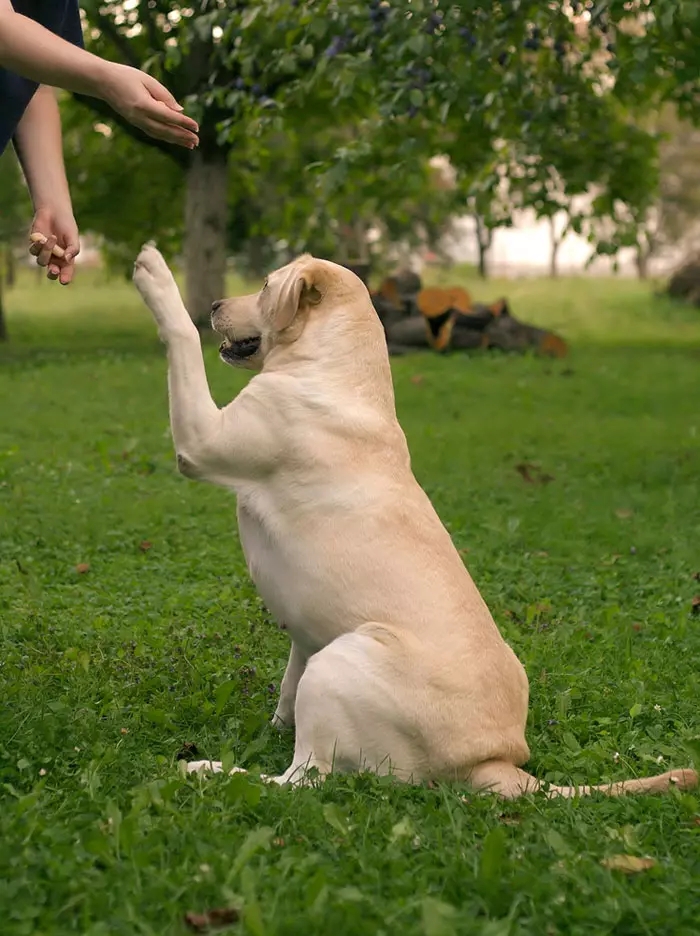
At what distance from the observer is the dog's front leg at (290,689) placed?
4.50 metres

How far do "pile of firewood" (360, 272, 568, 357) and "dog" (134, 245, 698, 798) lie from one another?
46.6ft

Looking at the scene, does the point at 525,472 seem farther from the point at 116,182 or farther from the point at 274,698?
the point at 116,182

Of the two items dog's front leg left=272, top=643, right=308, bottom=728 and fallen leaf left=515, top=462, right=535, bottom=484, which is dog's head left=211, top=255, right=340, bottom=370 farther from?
fallen leaf left=515, top=462, right=535, bottom=484

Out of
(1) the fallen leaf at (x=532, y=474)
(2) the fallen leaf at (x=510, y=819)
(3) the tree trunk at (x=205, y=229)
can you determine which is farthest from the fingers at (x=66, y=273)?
(3) the tree trunk at (x=205, y=229)

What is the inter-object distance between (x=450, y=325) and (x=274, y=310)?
584 inches

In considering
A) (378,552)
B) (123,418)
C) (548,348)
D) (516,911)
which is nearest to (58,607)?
(378,552)

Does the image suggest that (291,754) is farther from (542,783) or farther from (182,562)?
(182,562)

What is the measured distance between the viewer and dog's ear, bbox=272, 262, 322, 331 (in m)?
4.49

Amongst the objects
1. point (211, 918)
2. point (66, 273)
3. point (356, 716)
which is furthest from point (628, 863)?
point (66, 273)

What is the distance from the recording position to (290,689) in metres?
4.58

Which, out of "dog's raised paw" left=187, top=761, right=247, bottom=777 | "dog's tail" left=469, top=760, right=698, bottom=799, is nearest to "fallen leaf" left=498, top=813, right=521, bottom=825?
"dog's tail" left=469, top=760, right=698, bottom=799

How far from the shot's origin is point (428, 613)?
13.5ft

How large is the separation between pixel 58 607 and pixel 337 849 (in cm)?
324

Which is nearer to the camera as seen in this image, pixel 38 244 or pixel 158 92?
pixel 158 92
